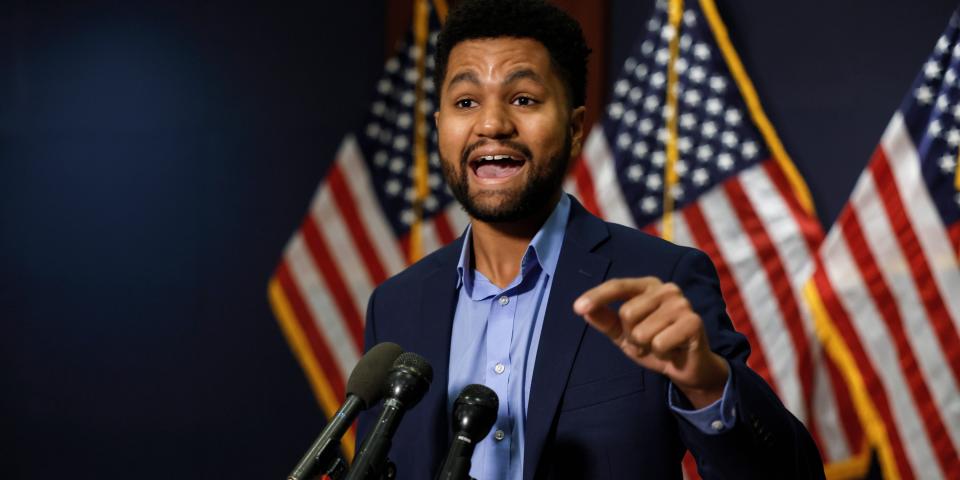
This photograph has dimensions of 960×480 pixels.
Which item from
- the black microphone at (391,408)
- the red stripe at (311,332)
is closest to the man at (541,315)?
the black microphone at (391,408)

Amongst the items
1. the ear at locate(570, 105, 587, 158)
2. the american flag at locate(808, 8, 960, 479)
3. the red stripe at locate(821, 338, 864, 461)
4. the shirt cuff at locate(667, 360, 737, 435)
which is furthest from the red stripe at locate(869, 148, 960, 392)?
the shirt cuff at locate(667, 360, 737, 435)

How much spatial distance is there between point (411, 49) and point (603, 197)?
35.2 inches

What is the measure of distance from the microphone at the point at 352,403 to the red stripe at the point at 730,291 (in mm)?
1935

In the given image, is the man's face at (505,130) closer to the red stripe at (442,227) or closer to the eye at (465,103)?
the eye at (465,103)

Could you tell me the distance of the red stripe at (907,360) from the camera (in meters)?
2.72

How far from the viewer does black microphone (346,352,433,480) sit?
38.4 inches

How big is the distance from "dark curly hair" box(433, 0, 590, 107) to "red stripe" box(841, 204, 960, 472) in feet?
5.12

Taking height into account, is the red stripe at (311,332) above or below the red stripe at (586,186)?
below

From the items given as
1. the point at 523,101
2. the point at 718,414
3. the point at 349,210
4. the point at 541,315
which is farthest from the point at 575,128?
the point at 349,210

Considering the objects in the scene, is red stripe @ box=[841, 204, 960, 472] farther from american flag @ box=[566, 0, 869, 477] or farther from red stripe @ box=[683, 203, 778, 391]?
red stripe @ box=[683, 203, 778, 391]

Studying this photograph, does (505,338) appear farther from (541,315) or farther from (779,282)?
(779,282)

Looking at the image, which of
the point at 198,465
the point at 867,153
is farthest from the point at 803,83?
the point at 198,465

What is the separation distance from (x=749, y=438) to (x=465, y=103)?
2.09 feet

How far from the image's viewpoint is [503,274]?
150cm
